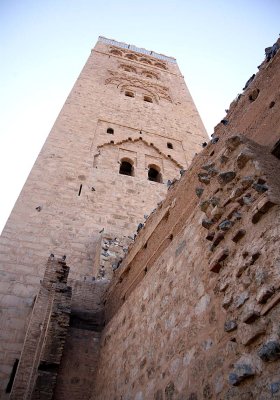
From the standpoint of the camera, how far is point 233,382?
2012mm

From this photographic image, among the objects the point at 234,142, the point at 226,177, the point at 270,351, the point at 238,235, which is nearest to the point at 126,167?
the point at 234,142

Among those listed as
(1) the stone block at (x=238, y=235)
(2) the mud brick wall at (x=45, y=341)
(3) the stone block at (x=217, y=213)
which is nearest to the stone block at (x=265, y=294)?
(1) the stone block at (x=238, y=235)

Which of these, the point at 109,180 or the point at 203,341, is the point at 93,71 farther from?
the point at 203,341

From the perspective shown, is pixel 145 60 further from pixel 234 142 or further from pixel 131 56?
pixel 234 142

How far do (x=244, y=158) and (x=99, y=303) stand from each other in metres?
4.48

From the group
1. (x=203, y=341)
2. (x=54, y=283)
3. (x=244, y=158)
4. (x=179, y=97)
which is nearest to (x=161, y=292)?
(x=203, y=341)

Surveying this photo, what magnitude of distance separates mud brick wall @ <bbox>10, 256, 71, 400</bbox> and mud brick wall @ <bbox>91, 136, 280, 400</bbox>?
30.7 inches

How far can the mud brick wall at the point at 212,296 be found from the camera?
201cm

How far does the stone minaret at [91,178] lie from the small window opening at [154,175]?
4cm

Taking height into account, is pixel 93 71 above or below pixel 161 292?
above

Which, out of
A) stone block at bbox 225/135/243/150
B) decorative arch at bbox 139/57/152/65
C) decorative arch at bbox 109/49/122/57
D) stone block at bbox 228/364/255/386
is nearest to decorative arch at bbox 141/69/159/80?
decorative arch at bbox 139/57/152/65

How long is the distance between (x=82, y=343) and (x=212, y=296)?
3.63 metres

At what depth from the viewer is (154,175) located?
40.2ft

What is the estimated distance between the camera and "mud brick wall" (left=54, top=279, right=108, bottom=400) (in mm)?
5176
